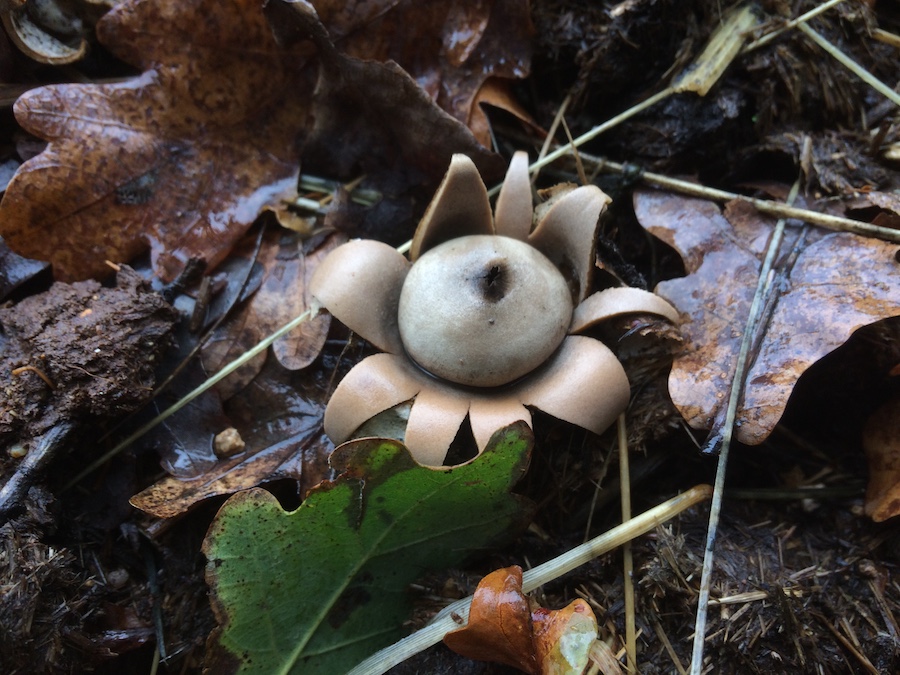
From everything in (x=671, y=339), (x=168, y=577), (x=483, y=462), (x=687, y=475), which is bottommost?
(x=168, y=577)

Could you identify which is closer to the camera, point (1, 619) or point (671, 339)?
point (1, 619)

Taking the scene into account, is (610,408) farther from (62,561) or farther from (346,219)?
(62,561)

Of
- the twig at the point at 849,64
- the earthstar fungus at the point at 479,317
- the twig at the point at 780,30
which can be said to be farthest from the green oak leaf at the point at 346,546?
the twig at the point at 849,64

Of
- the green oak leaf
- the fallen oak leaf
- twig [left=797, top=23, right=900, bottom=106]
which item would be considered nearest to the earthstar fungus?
the green oak leaf

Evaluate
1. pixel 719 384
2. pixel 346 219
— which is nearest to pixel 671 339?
pixel 719 384

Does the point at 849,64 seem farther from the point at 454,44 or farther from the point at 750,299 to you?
the point at 454,44

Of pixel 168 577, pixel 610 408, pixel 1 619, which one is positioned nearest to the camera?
pixel 1 619

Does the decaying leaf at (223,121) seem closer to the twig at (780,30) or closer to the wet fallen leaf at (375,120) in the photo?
the wet fallen leaf at (375,120)
